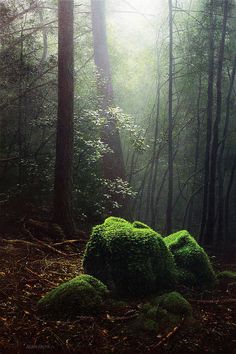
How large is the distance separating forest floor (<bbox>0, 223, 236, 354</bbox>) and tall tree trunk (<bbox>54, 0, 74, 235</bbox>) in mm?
2263

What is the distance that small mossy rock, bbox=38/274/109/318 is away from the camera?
3.71m

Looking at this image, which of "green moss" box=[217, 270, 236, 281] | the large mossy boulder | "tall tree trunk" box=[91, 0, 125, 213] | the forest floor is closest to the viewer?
the forest floor

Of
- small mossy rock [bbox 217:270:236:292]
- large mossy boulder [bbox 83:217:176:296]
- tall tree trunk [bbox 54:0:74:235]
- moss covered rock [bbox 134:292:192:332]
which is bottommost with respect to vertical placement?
small mossy rock [bbox 217:270:236:292]

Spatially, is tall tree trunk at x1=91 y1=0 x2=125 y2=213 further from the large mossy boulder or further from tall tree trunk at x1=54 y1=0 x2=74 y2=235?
the large mossy boulder

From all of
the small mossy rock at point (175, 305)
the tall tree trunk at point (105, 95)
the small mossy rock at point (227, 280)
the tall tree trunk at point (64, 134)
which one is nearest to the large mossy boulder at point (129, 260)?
the small mossy rock at point (175, 305)

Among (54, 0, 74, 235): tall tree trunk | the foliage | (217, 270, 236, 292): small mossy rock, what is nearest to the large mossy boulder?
(217, 270, 236, 292): small mossy rock

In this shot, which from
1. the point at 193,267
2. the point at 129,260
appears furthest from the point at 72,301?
the point at 193,267

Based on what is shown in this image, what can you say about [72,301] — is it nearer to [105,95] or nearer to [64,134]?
[64,134]

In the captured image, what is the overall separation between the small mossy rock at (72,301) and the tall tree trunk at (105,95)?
562cm

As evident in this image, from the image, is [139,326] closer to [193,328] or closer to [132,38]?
[193,328]

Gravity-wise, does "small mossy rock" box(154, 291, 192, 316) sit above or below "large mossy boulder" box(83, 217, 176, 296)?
below

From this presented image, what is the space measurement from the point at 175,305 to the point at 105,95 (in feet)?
25.2

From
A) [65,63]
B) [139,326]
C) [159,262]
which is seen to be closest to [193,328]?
[139,326]

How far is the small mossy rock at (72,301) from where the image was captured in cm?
371
